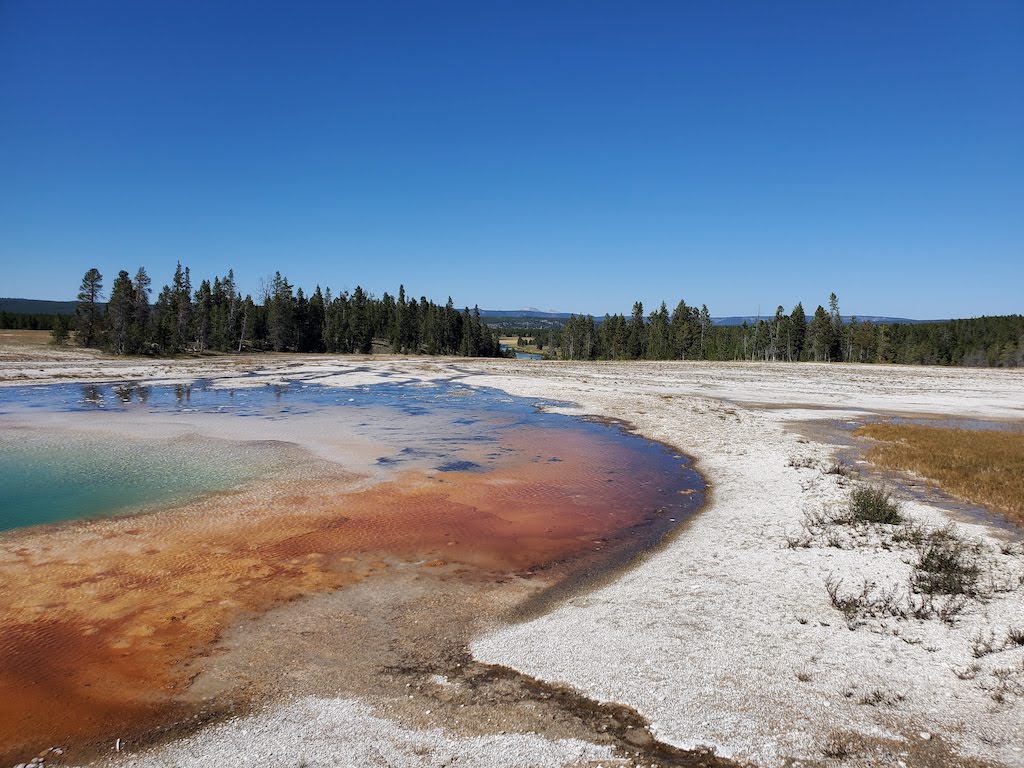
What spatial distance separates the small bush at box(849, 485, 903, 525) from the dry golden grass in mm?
2785

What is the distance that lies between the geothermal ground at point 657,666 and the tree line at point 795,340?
10915cm

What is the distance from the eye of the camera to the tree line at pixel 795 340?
Result: 11406 cm

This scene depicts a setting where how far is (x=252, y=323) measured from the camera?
98.4 meters

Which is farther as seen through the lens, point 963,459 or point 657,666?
point 963,459

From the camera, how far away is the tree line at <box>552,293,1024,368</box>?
114m

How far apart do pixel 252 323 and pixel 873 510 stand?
101 metres

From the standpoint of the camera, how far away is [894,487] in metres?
15.7

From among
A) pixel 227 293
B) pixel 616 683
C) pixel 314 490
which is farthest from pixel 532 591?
pixel 227 293

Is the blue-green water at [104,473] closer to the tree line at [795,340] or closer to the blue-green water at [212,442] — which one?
the blue-green water at [212,442]

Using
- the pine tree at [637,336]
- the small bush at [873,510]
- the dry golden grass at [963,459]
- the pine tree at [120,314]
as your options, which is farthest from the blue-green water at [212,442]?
the pine tree at [637,336]

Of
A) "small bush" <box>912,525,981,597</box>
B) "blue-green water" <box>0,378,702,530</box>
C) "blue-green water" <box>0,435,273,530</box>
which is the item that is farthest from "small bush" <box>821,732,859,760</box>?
"blue-green water" <box>0,435,273,530</box>

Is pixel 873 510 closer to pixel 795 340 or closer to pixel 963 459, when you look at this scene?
pixel 963 459

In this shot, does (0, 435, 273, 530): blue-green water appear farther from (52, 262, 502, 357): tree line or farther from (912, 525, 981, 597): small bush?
(52, 262, 502, 357): tree line

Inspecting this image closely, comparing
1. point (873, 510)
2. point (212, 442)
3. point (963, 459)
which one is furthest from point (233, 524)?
point (963, 459)
